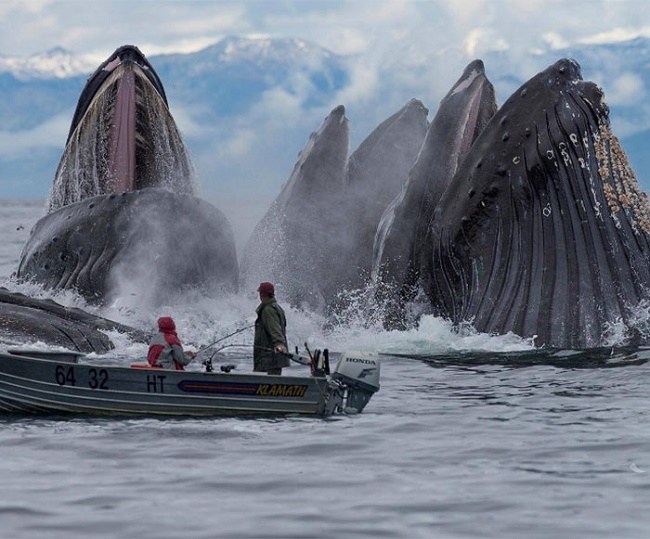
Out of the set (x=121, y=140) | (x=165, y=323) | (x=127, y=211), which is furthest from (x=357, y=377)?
(x=121, y=140)

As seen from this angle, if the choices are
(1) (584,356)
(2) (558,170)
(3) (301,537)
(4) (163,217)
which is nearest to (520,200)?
Result: (2) (558,170)

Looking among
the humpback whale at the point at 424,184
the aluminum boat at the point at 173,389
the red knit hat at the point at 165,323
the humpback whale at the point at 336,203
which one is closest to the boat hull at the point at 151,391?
the aluminum boat at the point at 173,389

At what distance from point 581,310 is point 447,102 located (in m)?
3.19

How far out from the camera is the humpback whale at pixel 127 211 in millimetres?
20422

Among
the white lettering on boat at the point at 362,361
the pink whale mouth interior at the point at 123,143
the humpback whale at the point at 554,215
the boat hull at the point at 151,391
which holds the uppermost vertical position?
the pink whale mouth interior at the point at 123,143

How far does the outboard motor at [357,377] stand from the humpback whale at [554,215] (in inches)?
110

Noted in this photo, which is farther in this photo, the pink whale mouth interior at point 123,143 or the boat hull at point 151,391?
the pink whale mouth interior at point 123,143

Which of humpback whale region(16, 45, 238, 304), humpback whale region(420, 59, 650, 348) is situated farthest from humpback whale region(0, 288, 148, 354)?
humpback whale region(420, 59, 650, 348)

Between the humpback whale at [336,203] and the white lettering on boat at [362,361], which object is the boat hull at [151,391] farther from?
the humpback whale at [336,203]

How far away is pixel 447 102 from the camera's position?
19.6 meters

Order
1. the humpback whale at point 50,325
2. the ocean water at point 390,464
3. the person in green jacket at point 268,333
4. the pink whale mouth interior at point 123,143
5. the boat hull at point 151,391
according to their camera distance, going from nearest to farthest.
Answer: the ocean water at point 390,464 → the boat hull at point 151,391 → the person in green jacket at point 268,333 → the humpback whale at point 50,325 → the pink whale mouth interior at point 123,143

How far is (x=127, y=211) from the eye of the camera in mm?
20312

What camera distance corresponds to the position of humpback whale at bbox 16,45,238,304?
20.4m

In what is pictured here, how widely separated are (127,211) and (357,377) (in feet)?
18.5
